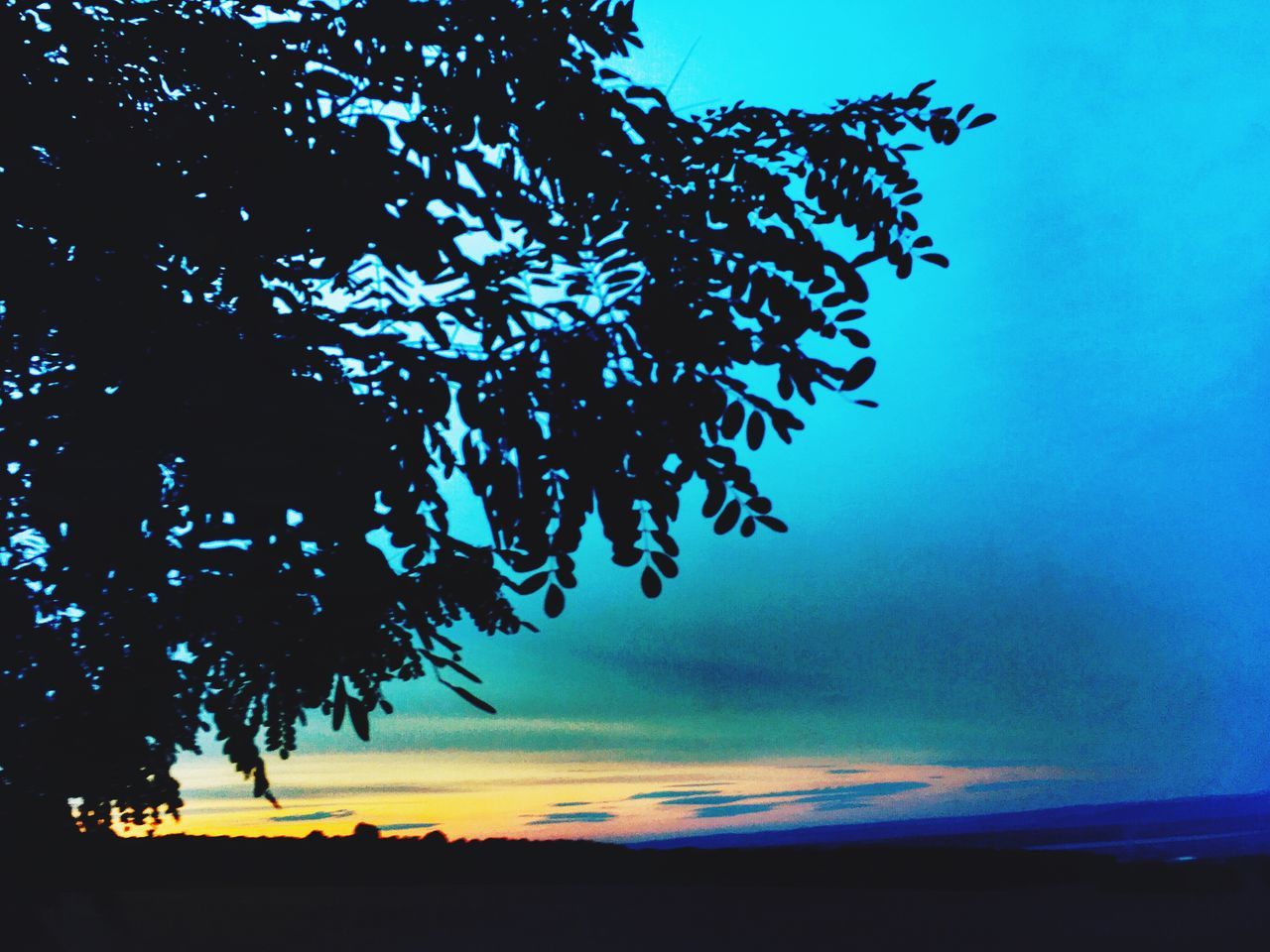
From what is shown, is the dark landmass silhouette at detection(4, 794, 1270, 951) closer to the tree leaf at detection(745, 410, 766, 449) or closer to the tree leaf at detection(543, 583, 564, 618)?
the tree leaf at detection(543, 583, 564, 618)

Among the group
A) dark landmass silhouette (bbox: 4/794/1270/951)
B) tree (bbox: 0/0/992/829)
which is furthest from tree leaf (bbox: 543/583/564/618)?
dark landmass silhouette (bbox: 4/794/1270/951)

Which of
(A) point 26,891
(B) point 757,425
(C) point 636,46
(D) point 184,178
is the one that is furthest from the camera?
(C) point 636,46

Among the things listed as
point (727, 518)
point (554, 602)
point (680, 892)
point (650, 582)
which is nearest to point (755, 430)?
point (727, 518)

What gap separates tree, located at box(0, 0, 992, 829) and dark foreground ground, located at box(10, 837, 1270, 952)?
6.33 ft

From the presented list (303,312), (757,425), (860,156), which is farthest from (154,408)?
(860,156)

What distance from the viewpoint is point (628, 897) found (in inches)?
302

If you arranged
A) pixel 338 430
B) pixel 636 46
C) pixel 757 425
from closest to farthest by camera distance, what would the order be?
pixel 338 430 < pixel 757 425 < pixel 636 46

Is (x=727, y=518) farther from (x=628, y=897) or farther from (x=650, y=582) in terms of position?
(x=628, y=897)

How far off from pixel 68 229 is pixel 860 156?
4041mm

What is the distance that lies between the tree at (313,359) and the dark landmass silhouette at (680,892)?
1853 mm

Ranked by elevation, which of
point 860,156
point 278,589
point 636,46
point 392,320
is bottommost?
point 278,589

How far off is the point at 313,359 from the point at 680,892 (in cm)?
493

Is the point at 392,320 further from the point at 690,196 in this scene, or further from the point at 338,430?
the point at 690,196

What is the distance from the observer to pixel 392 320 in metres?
4.71
